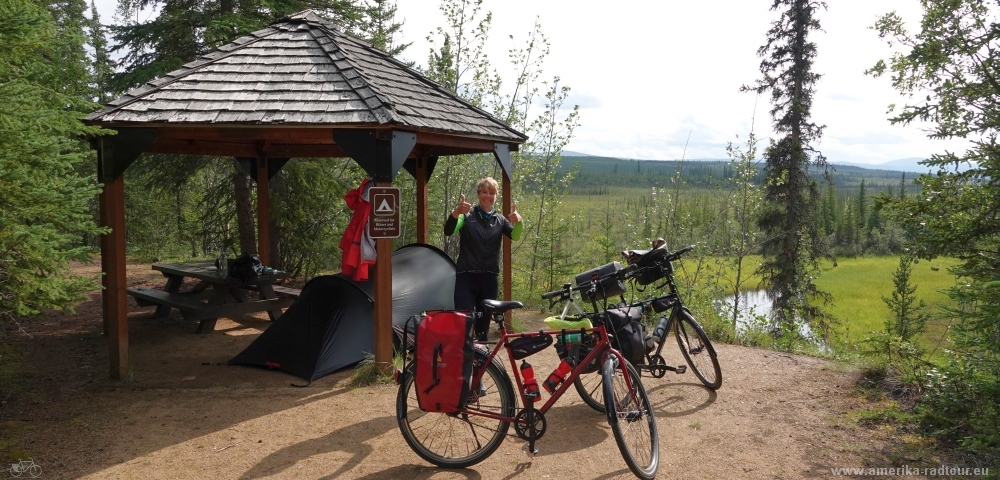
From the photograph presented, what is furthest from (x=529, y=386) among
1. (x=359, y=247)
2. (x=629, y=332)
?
(x=359, y=247)

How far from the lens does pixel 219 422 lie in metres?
5.19

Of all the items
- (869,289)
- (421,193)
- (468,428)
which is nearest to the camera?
(468,428)

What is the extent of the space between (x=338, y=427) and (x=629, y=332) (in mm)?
2427

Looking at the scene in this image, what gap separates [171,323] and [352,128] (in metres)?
5.24

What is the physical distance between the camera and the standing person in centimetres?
592

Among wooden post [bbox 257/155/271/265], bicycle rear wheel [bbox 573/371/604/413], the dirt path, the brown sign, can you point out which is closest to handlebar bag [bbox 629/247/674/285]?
bicycle rear wheel [bbox 573/371/604/413]

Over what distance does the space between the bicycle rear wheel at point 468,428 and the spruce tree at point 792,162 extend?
641 inches

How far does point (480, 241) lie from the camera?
596 cm

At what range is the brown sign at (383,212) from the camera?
6184 millimetres

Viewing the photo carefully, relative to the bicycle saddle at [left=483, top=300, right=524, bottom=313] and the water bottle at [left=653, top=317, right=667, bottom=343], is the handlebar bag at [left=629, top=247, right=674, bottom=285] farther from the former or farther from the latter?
the bicycle saddle at [left=483, top=300, right=524, bottom=313]

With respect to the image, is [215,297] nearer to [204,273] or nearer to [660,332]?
[204,273]

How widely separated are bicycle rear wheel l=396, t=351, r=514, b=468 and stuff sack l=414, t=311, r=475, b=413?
0.40 ft

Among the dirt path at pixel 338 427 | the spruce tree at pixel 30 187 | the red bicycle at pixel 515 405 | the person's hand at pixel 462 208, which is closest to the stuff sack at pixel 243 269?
the dirt path at pixel 338 427

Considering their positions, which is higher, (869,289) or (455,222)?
(455,222)
